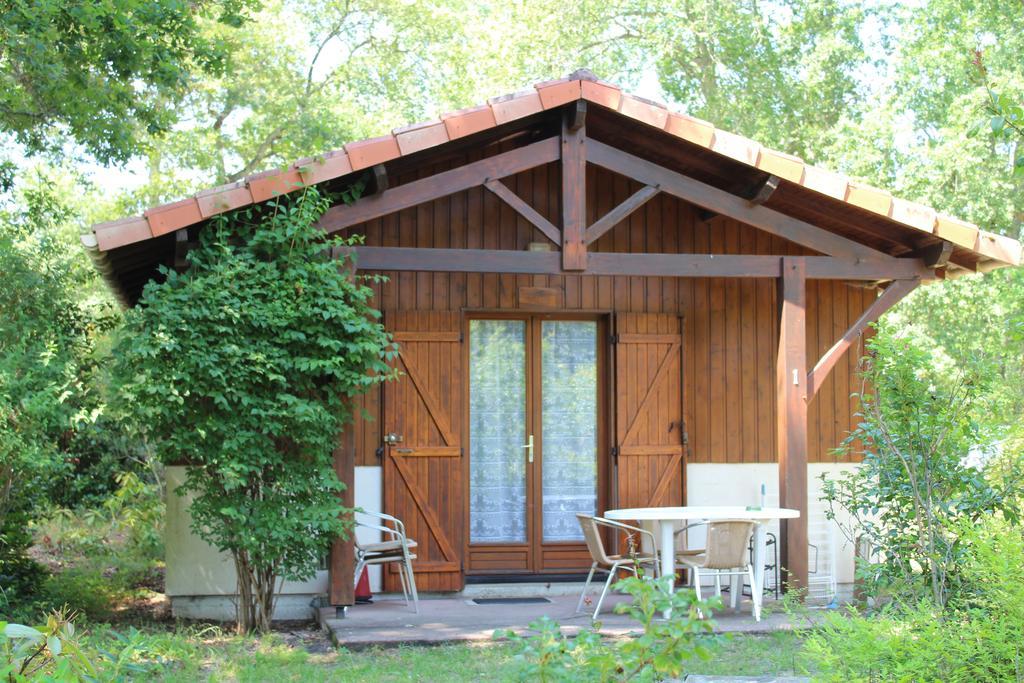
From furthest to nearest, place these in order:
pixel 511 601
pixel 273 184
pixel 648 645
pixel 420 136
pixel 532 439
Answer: pixel 532 439 → pixel 511 601 → pixel 420 136 → pixel 273 184 → pixel 648 645

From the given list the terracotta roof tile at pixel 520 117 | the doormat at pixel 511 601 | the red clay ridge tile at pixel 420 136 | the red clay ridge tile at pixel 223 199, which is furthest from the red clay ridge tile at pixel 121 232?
the doormat at pixel 511 601

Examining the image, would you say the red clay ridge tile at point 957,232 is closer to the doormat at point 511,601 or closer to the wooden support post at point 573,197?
the wooden support post at point 573,197

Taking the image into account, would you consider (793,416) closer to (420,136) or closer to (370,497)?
(370,497)

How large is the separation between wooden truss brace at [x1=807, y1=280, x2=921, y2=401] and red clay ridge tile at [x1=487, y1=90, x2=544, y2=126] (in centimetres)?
269

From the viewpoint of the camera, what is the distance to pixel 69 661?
10.1 feet

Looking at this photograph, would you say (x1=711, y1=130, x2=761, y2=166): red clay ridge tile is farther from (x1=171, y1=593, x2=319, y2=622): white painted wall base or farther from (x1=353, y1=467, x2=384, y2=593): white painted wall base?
(x1=171, y1=593, x2=319, y2=622): white painted wall base

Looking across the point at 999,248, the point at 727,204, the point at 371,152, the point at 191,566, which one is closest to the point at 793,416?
the point at 727,204

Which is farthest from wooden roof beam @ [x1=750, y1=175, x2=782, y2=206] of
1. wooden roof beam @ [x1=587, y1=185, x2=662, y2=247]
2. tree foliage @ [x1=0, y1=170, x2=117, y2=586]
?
tree foliage @ [x1=0, y1=170, x2=117, y2=586]

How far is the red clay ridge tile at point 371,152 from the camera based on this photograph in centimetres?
679

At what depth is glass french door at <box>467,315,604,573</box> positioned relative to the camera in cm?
852

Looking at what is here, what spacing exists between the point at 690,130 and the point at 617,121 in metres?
0.64

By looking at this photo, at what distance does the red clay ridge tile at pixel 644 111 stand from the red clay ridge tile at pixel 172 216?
9.00 feet

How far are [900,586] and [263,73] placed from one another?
1831 cm

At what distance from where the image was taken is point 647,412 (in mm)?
8609
